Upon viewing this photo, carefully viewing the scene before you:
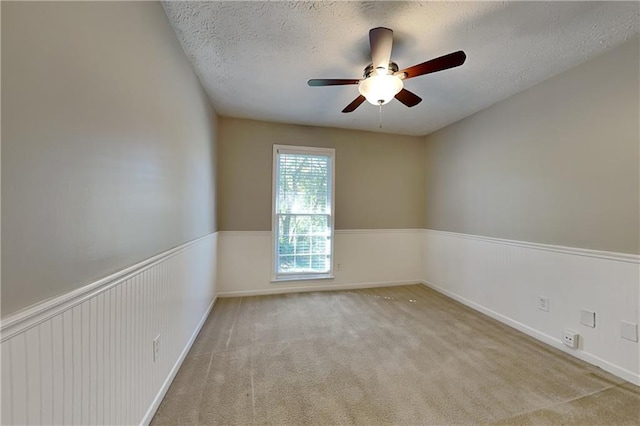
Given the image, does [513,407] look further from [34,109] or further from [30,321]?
[34,109]

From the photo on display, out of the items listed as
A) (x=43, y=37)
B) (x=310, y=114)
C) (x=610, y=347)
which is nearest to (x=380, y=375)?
(x=610, y=347)

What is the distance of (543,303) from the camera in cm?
245

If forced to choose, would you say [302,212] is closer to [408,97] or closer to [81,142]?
[408,97]

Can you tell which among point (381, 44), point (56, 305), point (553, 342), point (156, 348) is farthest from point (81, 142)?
point (553, 342)

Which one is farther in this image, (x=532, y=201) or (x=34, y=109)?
(x=532, y=201)

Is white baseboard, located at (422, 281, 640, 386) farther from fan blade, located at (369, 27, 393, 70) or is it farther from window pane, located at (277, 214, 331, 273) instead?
fan blade, located at (369, 27, 393, 70)

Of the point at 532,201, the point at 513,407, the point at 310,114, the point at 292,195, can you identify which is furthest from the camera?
the point at 292,195

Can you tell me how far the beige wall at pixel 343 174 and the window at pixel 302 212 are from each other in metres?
0.13

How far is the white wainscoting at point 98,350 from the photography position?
713 millimetres

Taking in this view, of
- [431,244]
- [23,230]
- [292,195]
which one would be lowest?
[431,244]

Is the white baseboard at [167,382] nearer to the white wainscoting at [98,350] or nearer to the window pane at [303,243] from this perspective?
the white wainscoting at [98,350]

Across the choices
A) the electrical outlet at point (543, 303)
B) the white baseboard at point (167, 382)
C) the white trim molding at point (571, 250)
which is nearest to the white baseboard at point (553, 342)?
the electrical outlet at point (543, 303)

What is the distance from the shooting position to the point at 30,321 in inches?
28.7

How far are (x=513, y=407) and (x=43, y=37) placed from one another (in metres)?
2.82
